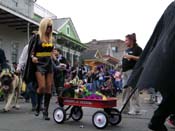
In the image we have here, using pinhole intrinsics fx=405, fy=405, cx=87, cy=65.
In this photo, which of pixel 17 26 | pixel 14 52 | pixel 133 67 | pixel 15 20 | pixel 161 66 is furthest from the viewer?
pixel 14 52

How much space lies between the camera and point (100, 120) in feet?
21.7

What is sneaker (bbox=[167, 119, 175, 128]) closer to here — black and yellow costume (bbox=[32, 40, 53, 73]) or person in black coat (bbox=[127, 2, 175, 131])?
black and yellow costume (bbox=[32, 40, 53, 73])

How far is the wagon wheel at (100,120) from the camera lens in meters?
6.58

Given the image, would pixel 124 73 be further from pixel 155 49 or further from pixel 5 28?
pixel 5 28

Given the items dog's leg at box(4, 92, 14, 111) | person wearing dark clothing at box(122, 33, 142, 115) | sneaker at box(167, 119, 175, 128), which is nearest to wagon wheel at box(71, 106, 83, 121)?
sneaker at box(167, 119, 175, 128)

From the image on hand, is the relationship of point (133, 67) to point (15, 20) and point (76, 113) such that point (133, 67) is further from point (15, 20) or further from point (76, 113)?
point (15, 20)

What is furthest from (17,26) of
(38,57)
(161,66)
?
(161,66)

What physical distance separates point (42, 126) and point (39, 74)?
110 centimetres

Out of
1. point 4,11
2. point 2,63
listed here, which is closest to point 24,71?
point 2,63

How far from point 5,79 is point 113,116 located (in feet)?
11.0

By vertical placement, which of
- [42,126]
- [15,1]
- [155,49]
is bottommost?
[42,126]

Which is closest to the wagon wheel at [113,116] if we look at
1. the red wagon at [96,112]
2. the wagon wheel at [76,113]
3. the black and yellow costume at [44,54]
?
the red wagon at [96,112]

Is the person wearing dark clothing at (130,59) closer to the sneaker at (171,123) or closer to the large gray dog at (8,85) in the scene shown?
the sneaker at (171,123)

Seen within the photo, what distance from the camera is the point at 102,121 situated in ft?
21.7
